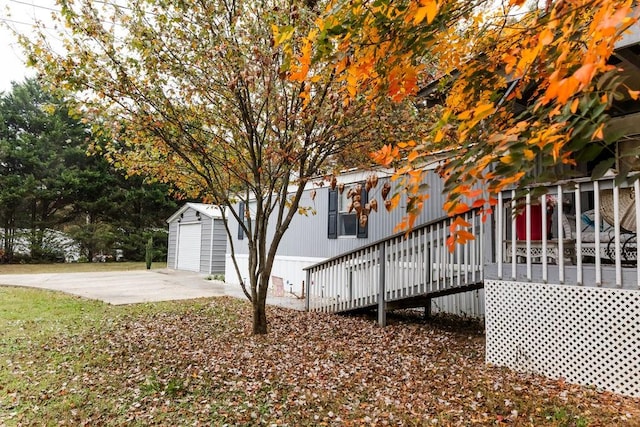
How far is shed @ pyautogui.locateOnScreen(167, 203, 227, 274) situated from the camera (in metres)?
16.7

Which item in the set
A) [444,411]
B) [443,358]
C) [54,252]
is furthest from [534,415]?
[54,252]

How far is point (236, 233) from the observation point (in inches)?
513

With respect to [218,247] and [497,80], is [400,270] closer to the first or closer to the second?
[497,80]

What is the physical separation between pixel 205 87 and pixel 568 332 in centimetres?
509

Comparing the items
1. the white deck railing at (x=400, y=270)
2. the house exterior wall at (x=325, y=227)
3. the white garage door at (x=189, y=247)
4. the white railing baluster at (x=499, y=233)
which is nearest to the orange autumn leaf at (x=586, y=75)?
the white railing baluster at (x=499, y=233)

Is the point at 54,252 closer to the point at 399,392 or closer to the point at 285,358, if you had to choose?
the point at 285,358

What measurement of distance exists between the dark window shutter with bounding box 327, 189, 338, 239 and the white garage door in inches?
379

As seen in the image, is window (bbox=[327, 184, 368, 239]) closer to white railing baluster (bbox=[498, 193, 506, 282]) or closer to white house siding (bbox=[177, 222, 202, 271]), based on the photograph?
white railing baluster (bbox=[498, 193, 506, 282])

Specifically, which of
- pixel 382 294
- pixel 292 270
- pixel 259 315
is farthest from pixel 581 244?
pixel 292 270

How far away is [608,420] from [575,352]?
35.0 inches

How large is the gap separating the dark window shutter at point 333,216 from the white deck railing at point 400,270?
190 cm

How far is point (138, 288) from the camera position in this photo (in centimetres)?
1194

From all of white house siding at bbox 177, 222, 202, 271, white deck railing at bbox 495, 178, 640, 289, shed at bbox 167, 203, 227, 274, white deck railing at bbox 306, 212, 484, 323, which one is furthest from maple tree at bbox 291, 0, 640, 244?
white house siding at bbox 177, 222, 202, 271

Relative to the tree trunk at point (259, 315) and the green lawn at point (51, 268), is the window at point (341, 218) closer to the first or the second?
the tree trunk at point (259, 315)
